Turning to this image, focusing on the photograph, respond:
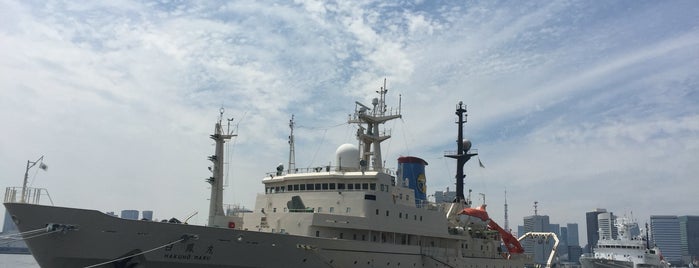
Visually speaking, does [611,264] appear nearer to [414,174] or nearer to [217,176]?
[414,174]

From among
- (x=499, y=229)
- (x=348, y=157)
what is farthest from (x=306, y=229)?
(x=499, y=229)

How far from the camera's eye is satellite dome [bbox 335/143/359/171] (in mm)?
26000

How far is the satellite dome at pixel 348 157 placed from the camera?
26000 millimetres

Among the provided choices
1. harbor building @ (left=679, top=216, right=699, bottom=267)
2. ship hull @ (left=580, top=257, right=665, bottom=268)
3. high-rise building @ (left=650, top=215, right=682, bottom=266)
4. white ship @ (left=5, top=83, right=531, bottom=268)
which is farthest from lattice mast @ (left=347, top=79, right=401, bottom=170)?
high-rise building @ (left=650, top=215, right=682, bottom=266)

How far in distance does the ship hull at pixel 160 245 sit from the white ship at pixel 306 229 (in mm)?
33

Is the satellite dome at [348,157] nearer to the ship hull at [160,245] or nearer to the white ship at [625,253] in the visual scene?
the ship hull at [160,245]

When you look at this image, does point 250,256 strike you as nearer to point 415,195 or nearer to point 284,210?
point 284,210

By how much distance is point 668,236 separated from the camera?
178500mm

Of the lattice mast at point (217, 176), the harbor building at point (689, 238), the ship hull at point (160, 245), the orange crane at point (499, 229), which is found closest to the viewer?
the ship hull at point (160, 245)

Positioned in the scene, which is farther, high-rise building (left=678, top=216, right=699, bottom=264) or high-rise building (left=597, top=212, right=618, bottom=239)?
high-rise building (left=678, top=216, right=699, bottom=264)

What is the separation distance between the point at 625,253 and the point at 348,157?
3934cm

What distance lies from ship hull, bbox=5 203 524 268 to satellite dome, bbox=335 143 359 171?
16.5 feet

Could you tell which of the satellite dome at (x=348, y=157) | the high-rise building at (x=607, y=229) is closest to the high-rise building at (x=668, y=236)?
the high-rise building at (x=607, y=229)

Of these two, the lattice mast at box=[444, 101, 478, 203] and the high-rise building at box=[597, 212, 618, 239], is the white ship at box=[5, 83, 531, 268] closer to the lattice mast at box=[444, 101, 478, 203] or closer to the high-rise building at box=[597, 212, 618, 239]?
the lattice mast at box=[444, 101, 478, 203]
